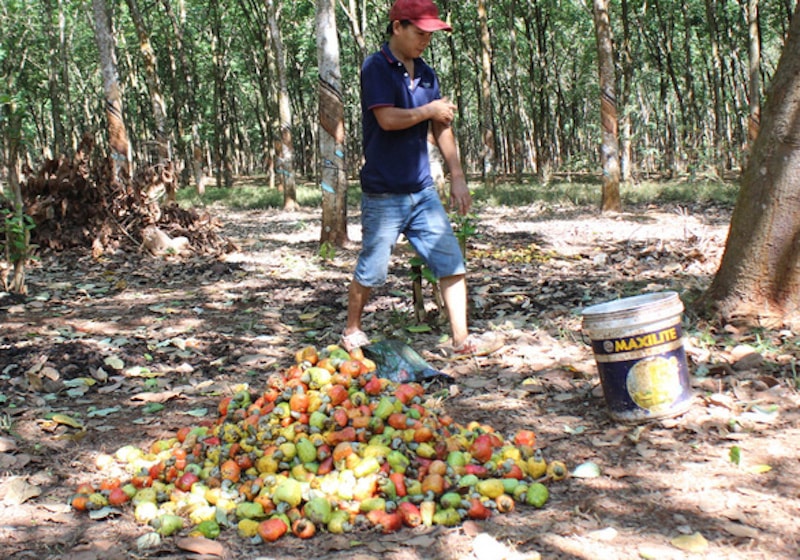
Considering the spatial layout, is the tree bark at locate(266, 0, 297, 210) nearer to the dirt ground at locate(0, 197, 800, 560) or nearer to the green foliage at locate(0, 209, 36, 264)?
the dirt ground at locate(0, 197, 800, 560)

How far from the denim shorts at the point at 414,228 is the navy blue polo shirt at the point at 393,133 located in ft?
0.21

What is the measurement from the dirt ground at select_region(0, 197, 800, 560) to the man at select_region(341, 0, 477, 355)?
0.65m

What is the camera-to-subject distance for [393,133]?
13.0ft

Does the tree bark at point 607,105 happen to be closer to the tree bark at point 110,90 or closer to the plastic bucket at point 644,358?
the tree bark at point 110,90

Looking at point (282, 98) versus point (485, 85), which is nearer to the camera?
point (282, 98)

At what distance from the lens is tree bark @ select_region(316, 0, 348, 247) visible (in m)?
8.21

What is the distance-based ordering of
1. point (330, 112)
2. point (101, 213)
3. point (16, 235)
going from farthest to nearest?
1. point (101, 213)
2. point (330, 112)
3. point (16, 235)

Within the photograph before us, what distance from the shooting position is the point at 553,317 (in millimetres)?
4988

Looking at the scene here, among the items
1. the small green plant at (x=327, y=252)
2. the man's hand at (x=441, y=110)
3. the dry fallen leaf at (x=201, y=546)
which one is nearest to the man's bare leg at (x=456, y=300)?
the man's hand at (x=441, y=110)

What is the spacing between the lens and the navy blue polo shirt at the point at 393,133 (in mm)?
3863

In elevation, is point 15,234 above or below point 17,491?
above

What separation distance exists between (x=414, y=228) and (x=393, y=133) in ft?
1.77

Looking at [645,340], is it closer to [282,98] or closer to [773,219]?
[773,219]

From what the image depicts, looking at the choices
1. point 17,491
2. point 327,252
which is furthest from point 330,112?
point 17,491
